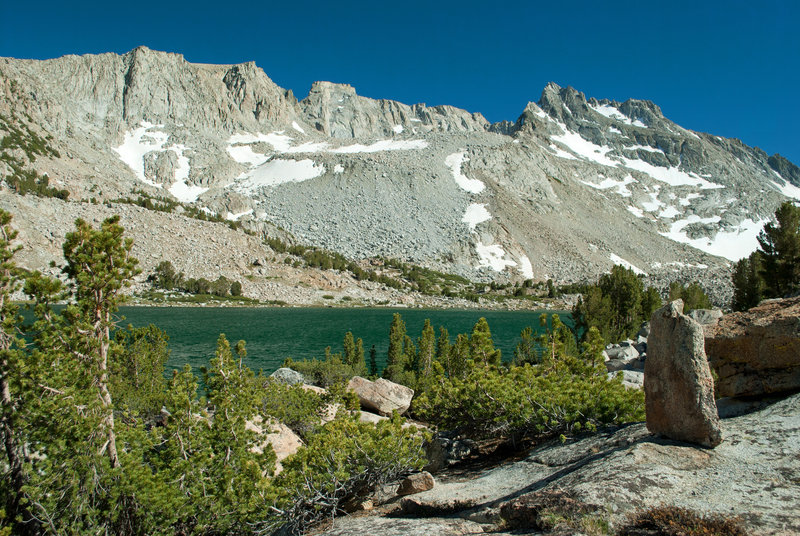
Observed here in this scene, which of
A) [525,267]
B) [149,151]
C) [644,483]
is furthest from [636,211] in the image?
[644,483]

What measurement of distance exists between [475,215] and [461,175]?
23.4 metres

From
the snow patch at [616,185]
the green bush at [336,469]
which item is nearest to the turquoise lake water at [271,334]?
the green bush at [336,469]

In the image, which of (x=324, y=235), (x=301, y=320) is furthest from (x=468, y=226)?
(x=301, y=320)

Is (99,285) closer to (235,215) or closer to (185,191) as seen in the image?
(235,215)

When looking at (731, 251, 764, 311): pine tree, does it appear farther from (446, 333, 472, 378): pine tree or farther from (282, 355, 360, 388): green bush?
(282, 355, 360, 388): green bush

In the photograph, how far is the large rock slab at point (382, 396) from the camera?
1794 centimetres

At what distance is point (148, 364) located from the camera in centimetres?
1833

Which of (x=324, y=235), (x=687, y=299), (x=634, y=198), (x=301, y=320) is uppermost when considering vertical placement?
(x=634, y=198)

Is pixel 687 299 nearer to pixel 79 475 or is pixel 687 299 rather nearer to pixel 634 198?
pixel 79 475

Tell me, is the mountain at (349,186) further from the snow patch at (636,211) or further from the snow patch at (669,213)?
the snow patch at (636,211)

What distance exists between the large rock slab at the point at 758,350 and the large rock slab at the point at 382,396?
39.6ft

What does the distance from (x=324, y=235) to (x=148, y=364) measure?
110m

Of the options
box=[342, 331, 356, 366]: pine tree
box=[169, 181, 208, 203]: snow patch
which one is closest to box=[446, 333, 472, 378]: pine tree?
box=[342, 331, 356, 366]: pine tree

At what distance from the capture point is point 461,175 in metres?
156
